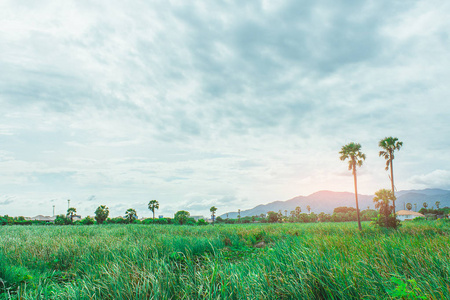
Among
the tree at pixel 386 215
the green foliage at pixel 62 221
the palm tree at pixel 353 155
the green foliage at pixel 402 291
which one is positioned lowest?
the green foliage at pixel 62 221

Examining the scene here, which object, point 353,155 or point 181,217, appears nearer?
point 353,155

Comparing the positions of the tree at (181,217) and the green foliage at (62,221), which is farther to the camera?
the green foliage at (62,221)

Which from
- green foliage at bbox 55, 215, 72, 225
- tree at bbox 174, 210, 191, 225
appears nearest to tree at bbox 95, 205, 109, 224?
green foliage at bbox 55, 215, 72, 225

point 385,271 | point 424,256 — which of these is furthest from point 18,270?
point 424,256

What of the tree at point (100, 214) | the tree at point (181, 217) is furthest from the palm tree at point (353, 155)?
the tree at point (100, 214)

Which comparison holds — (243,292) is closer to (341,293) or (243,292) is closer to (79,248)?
(341,293)

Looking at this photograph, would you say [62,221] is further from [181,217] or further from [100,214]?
[181,217]

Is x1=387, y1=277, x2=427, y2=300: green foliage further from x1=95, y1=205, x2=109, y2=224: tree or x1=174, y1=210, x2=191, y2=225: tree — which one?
x1=95, y1=205, x2=109, y2=224: tree

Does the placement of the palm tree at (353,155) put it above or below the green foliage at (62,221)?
above

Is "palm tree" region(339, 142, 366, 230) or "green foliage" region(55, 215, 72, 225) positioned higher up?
"palm tree" region(339, 142, 366, 230)

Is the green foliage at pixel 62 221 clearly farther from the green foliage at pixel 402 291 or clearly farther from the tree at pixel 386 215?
the green foliage at pixel 402 291

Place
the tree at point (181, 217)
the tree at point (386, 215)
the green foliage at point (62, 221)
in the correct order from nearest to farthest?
the tree at point (386, 215) < the tree at point (181, 217) < the green foliage at point (62, 221)

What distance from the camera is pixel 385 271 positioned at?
5.18m

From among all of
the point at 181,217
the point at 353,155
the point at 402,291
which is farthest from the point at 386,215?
the point at 181,217
